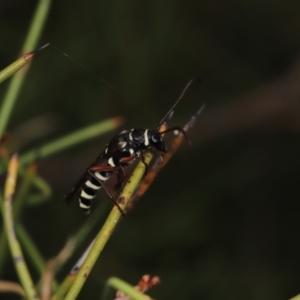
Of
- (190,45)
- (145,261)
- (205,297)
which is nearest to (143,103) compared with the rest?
(190,45)

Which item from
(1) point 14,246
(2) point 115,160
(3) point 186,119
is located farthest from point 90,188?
(3) point 186,119

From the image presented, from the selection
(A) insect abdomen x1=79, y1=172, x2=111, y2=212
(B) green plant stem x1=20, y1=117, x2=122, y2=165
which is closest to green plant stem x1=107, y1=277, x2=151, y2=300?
(B) green plant stem x1=20, y1=117, x2=122, y2=165

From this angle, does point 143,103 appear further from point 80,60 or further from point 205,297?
point 205,297

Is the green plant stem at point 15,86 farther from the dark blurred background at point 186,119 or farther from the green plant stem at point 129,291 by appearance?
the dark blurred background at point 186,119

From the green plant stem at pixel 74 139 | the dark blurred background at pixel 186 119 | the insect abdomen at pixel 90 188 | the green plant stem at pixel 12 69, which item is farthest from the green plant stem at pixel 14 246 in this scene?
the dark blurred background at pixel 186 119

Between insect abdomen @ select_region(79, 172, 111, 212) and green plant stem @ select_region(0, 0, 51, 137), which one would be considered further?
insect abdomen @ select_region(79, 172, 111, 212)

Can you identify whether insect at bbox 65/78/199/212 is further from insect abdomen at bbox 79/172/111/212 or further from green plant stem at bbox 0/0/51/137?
green plant stem at bbox 0/0/51/137

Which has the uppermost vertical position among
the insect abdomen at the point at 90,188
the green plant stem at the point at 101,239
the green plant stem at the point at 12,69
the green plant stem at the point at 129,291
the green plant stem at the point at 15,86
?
the green plant stem at the point at 15,86

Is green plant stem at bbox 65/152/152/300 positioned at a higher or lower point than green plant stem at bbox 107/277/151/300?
higher
